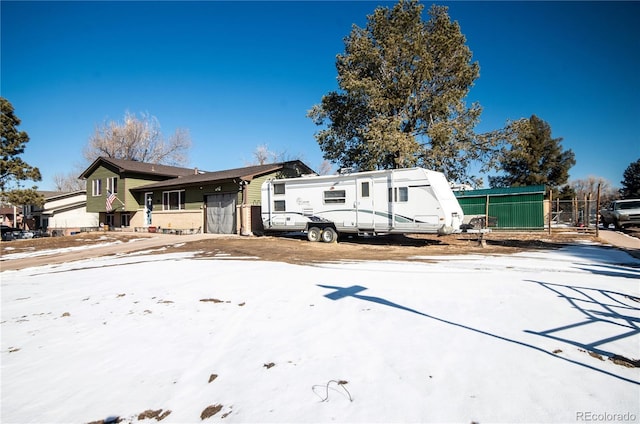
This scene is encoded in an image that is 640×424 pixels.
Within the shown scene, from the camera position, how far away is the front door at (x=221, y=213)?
19984 mm

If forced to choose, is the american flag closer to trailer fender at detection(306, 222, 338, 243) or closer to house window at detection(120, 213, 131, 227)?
house window at detection(120, 213, 131, 227)

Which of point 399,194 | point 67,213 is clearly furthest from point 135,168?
point 399,194

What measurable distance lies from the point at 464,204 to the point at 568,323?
21681 millimetres

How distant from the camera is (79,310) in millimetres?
5453

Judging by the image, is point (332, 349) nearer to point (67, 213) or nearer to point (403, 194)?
point (403, 194)

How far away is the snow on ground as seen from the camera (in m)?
2.61

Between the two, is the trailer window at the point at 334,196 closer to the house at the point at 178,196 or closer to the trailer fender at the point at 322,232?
the trailer fender at the point at 322,232

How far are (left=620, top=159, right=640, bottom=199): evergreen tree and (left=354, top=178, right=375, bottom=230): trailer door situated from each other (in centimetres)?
3799

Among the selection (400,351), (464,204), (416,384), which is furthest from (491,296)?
(464,204)

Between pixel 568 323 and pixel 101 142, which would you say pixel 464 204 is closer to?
pixel 568 323

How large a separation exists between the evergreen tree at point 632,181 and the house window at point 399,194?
37435mm

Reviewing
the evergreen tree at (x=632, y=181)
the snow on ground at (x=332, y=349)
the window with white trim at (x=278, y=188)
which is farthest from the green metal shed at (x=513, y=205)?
the evergreen tree at (x=632, y=181)

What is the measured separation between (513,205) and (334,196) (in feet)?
48.6

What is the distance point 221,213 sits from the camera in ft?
67.4
